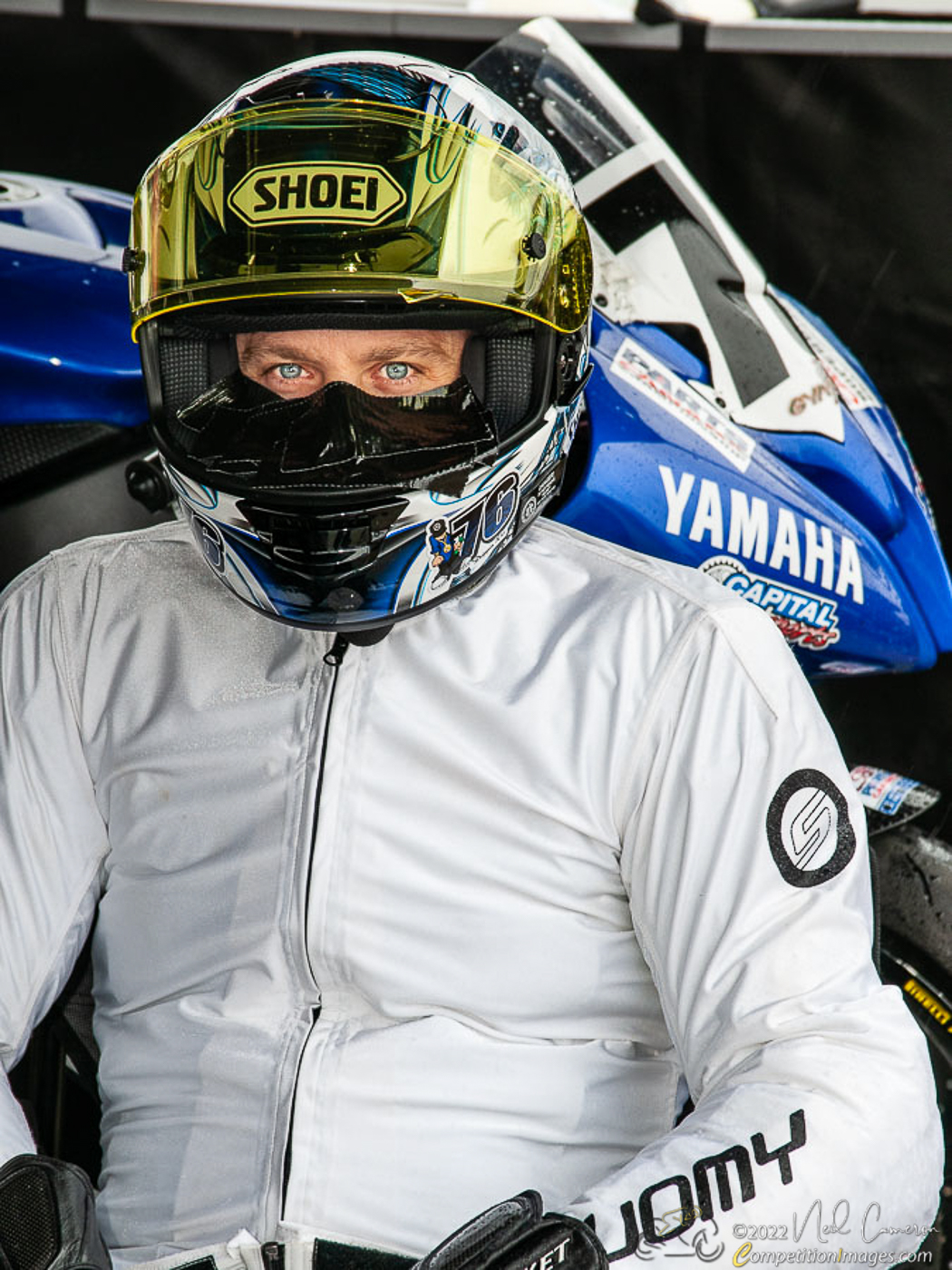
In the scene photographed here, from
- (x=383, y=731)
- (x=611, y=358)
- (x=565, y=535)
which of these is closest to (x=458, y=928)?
(x=383, y=731)

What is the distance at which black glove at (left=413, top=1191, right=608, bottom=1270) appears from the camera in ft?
2.83

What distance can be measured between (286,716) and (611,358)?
0.48 meters

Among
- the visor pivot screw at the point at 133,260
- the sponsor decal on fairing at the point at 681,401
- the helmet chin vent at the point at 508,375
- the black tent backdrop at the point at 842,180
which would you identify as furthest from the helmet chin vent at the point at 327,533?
the black tent backdrop at the point at 842,180

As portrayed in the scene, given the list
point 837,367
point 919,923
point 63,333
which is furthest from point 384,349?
point 919,923

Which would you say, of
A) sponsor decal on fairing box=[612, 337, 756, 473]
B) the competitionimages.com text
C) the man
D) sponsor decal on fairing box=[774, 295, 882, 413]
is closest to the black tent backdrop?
sponsor decal on fairing box=[774, 295, 882, 413]

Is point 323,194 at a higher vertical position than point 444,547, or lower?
higher

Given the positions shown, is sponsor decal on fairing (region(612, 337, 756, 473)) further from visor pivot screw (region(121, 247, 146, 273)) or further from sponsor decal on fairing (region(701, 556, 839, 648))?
visor pivot screw (region(121, 247, 146, 273))

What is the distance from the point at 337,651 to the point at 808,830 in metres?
0.39

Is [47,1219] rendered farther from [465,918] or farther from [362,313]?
[362,313]

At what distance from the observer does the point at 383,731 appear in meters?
1.14

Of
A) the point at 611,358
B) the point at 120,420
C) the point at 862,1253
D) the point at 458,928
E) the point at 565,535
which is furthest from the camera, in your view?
the point at 120,420

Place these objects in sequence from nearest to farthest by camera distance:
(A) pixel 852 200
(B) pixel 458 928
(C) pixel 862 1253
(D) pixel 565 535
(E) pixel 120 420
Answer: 1. (C) pixel 862 1253
2. (B) pixel 458 928
3. (D) pixel 565 535
4. (E) pixel 120 420
5. (A) pixel 852 200

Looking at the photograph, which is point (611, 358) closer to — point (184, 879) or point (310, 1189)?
point (184, 879)

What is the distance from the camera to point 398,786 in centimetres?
113
